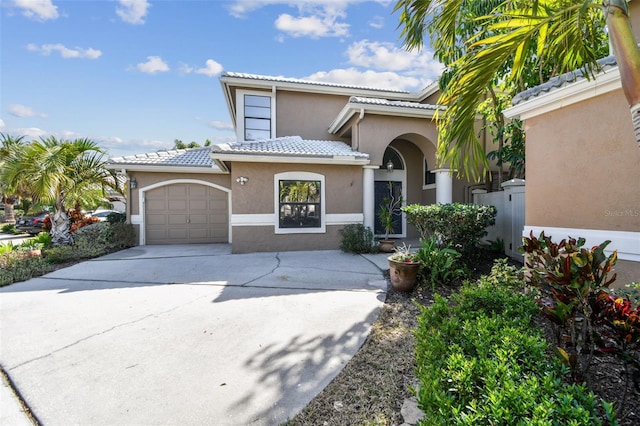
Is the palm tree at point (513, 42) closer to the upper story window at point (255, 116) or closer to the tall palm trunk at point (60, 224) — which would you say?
the upper story window at point (255, 116)

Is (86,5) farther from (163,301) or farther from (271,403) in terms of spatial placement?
(271,403)

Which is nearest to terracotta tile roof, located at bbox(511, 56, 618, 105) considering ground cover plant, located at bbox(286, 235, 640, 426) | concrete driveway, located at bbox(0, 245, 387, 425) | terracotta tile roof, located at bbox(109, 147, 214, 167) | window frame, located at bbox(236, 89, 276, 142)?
ground cover plant, located at bbox(286, 235, 640, 426)

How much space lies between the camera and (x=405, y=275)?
543 centimetres

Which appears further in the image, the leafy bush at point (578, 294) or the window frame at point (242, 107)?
the window frame at point (242, 107)

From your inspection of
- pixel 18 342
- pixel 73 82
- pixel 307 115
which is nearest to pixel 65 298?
pixel 18 342

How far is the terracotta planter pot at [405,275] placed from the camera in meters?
5.42

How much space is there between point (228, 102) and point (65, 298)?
10529 millimetres

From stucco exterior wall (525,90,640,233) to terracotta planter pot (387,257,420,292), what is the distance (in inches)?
87.6

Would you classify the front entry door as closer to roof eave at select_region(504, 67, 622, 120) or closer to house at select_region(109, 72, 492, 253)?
house at select_region(109, 72, 492, 253)

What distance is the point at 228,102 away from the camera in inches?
523

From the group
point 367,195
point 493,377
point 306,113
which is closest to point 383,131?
point 367,195

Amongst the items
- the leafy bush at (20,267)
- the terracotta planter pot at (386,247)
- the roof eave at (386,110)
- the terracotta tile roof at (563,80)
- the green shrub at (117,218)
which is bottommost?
the leafy bush at (20,267)

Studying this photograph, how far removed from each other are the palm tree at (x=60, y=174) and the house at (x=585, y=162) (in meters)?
13.5

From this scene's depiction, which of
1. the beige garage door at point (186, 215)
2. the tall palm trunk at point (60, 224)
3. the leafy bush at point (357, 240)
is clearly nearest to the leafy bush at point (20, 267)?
the tall palm trunk at point (60, 224)
